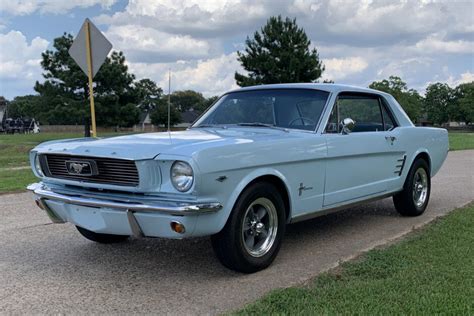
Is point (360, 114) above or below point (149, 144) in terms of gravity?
above

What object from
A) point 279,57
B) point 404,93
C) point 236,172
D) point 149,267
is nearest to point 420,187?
point 236,172

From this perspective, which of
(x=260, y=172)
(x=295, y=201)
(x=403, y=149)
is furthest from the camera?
(x=403, y=149)

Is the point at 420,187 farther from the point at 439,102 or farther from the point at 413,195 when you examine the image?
the point at 439,102

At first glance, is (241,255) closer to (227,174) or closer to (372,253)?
(227,174)

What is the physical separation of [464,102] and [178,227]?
106287 millimetres

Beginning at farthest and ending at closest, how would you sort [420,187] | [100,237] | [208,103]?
[208,103], [420,187], [100,237]

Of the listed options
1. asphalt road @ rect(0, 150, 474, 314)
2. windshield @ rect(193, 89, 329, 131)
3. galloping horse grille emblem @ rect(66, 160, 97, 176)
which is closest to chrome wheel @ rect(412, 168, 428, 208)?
asphalt road @ rect(0, 150, 474, 314)

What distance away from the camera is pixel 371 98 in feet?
20.5

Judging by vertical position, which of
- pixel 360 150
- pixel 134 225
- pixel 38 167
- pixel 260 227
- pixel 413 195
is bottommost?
pixel 413 195

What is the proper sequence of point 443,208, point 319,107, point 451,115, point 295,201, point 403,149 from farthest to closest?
1. point 451,115
2. point 443,208
3. point 403,149
4. point 319,107
5. point 295,201

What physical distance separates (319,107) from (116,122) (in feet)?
112

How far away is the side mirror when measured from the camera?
5.13 metres

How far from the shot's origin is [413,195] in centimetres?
657

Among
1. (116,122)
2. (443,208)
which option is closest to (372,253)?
(443,208)
